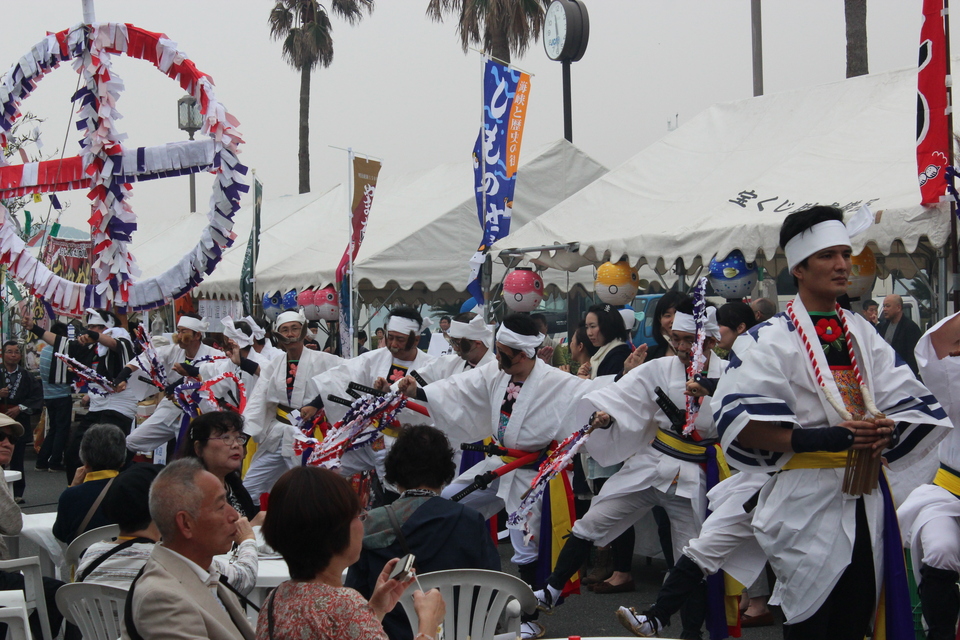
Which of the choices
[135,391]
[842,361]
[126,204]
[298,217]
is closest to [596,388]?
[842,361]

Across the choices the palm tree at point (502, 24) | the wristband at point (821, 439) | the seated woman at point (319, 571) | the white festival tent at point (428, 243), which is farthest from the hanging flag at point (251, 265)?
the seated woman at point (319, 571)

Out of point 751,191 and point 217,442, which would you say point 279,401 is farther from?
point 751,191

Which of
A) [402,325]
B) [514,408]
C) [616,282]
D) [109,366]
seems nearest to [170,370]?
[109,366]

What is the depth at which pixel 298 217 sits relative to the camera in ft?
55.7

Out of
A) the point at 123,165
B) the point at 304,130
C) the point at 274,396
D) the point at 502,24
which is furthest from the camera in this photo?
the point at 304,130

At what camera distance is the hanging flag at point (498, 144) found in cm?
Result: 957

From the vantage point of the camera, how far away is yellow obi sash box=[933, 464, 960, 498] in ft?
12.0

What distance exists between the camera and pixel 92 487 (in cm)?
408

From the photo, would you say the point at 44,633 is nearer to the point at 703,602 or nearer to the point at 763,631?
the point at 703,602

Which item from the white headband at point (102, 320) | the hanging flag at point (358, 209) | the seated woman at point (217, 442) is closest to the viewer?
the seated woman at point (217, 442)

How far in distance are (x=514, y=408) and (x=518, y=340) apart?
363mm

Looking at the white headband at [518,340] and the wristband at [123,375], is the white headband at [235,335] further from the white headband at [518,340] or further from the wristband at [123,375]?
the white headband at [518,340]

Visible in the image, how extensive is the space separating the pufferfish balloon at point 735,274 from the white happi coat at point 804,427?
418 centimetres

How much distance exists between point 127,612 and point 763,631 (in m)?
3.57
